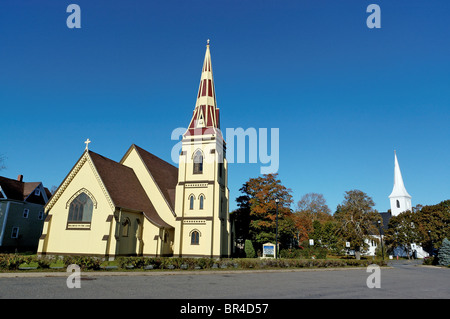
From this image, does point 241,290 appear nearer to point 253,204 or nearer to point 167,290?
point 167,290

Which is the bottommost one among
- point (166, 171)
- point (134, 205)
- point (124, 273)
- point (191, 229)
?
point (124, 273)

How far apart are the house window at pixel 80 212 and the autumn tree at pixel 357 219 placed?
35.9 metres

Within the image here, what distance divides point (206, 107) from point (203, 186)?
32.0ft

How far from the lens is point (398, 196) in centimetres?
8062

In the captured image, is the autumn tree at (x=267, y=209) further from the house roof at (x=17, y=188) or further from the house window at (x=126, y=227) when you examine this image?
the house roof at (x=17, y=188)

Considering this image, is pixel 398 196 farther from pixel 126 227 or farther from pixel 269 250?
pixel 126 227

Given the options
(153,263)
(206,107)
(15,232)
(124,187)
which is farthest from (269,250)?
(15,232)

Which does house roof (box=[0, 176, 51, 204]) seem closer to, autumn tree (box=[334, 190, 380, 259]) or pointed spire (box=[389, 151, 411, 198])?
autumn tree (box=[334, 190, 380, 259])

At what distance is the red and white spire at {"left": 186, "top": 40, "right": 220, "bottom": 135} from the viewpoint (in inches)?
1411
